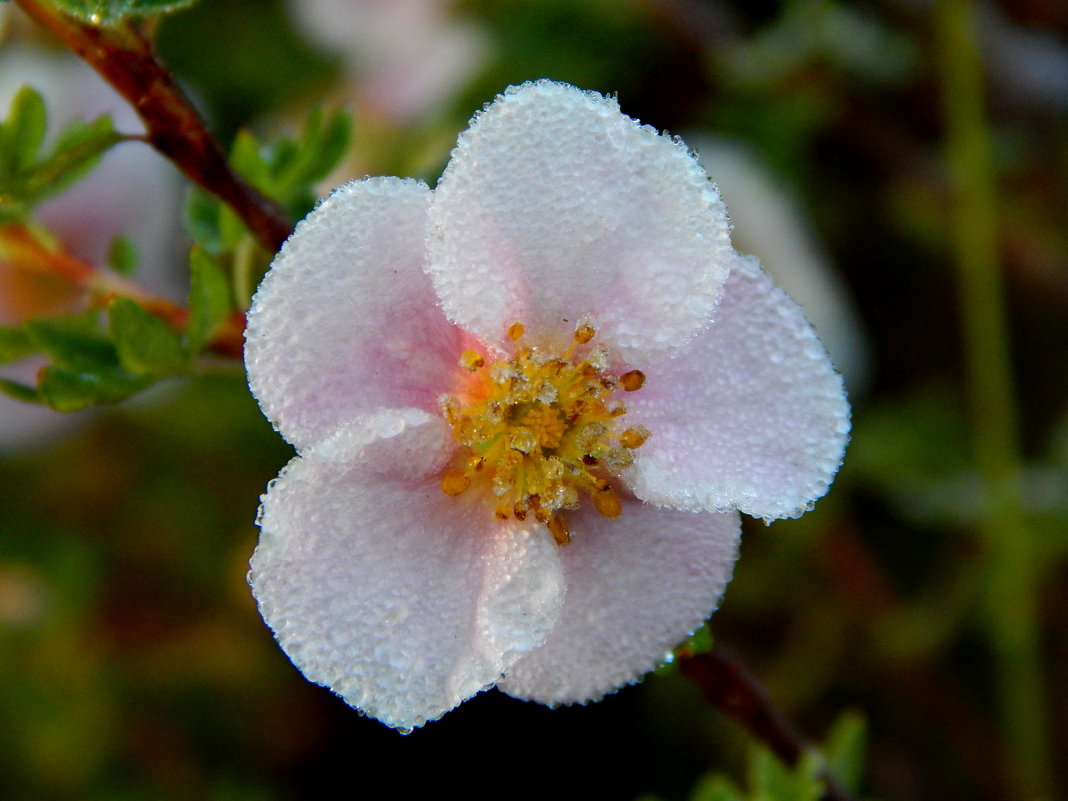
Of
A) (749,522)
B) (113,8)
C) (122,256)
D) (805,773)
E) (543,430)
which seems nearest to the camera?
(113,8)

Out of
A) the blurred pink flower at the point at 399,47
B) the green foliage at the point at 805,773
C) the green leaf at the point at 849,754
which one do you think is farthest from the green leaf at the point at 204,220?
the blurred pink flower at the point at 399,47

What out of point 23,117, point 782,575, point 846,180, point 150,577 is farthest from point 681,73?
point 23,117

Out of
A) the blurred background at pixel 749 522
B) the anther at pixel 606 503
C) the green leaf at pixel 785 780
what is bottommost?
the blurred background at pixel 749 522

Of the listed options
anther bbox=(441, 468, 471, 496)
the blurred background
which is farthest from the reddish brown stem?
the blurred background

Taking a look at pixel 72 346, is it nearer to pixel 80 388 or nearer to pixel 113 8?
pixel 80 388

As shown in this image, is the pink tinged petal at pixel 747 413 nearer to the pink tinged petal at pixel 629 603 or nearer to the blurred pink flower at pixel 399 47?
the pink tinged petal at pixel 629 603

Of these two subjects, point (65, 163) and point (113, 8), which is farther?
point (65, 163)

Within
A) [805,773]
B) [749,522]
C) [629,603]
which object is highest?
[629,603]

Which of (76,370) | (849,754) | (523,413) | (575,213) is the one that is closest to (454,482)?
(523,413)
